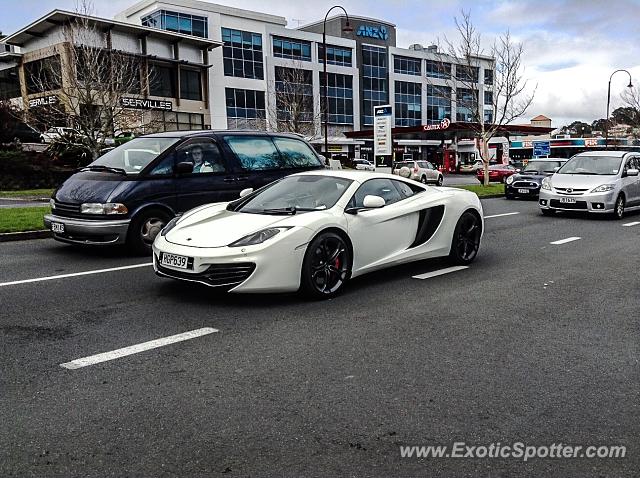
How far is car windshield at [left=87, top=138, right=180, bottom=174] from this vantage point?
30.0 feet

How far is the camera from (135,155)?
9344 millimetres

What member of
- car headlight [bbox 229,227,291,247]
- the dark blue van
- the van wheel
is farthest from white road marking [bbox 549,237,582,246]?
the van wheel

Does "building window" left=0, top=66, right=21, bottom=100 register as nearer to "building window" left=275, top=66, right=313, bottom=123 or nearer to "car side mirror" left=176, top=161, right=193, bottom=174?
"building window" left=275, top=66, right=313, bottom=123

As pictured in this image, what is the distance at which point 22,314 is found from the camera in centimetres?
558

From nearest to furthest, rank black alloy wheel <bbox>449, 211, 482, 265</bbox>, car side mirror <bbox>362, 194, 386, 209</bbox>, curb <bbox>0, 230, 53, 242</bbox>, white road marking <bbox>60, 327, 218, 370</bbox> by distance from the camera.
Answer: white road marking <bbox>60, 327, 218, 370</bbox> < car side mirror <bbox>362, 194, 386, 209</bbox> < black alloy wheel <bbox>449, 211, 482, 265</bbox> < curb <bbox>0, 230, 53, 242</bbox>

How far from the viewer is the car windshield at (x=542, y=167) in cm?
2214

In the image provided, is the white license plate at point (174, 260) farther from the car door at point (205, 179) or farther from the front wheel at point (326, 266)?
the car door at point (205, 179)

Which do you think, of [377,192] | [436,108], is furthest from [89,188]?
[436,108]

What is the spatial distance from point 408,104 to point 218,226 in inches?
2978

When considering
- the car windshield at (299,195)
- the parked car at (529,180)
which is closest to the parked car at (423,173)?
the parked car at (529,180)

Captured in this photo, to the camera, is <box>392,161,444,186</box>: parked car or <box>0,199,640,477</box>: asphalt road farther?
<box>392,161,444,186</box>: parked car

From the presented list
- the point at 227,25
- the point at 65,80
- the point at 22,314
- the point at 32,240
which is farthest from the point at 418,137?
the point at 22,314

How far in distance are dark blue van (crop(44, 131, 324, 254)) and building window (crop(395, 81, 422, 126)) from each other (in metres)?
69.5

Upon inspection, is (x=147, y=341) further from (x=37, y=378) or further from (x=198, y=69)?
(x=198, y=69)
